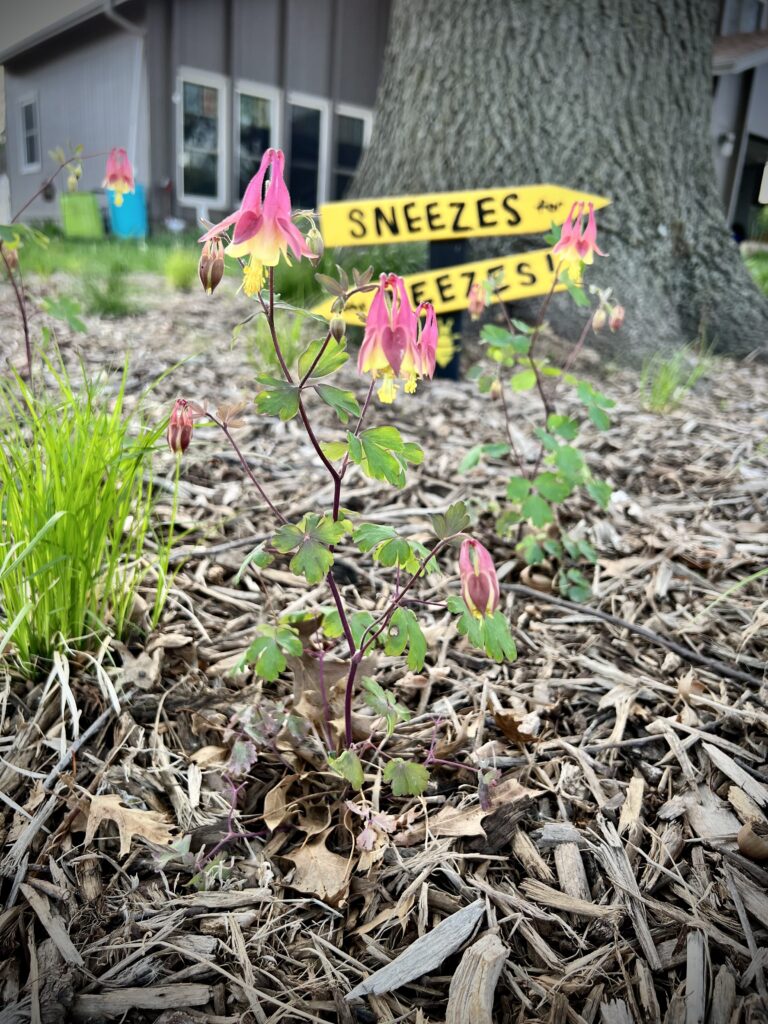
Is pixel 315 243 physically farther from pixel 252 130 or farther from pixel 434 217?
pixel 252 130

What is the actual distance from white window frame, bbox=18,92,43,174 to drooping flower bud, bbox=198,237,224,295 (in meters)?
13.1

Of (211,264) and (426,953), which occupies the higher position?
(211,264)

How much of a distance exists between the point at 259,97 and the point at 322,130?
1124mm

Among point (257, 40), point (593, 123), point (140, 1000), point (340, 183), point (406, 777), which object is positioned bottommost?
point (140, 1000)

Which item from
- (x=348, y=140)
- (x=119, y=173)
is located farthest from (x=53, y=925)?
(x=348, y=140)

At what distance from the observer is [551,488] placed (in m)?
1.64

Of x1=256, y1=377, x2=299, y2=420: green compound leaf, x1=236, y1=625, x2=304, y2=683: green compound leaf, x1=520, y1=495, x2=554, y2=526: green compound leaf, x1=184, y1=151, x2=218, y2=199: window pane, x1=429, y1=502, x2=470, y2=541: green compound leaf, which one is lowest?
x1=236, y1=625, x2=304, y2=683: green compound leaf

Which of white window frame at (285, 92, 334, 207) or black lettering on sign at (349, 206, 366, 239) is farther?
white window frame at (285, 92, 334, 207)

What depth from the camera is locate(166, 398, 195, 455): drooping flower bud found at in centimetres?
104

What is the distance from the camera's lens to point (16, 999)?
86 centimetres

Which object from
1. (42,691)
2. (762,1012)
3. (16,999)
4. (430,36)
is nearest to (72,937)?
(16,999)

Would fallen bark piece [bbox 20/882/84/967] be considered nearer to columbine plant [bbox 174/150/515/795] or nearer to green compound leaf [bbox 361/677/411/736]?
columbine plant [bbox 174/150/515/795]

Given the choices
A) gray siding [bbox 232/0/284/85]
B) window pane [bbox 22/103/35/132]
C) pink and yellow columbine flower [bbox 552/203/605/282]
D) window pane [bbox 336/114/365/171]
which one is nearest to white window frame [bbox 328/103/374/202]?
window pane [bbox 336/114/365/171]

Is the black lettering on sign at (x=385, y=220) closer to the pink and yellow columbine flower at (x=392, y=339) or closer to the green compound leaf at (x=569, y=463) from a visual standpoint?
the green compound leaf at (x=569, y=463)
